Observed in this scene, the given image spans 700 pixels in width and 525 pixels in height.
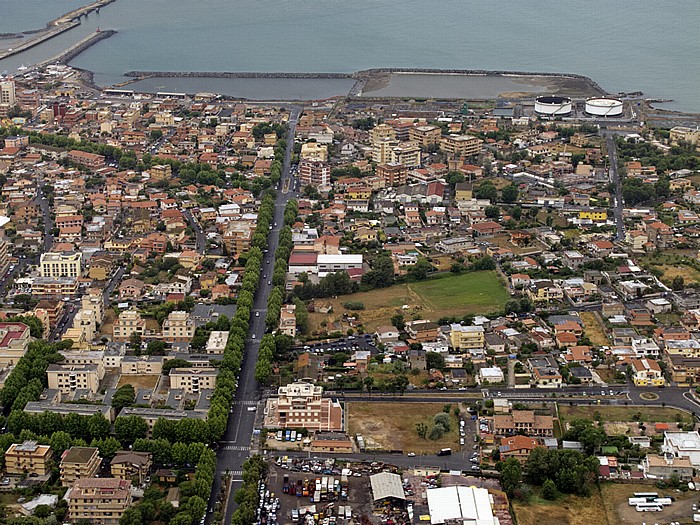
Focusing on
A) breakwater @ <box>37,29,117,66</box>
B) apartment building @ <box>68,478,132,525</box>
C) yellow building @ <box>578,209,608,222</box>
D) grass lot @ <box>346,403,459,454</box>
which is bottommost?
apartment building @ <box>68,478,132,525</box>

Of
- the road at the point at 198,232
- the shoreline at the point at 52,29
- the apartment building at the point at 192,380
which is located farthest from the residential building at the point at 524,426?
the shoreline at the point at 52,29

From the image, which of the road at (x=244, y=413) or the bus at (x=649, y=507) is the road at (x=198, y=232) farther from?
the bus at (x=649, y=507)

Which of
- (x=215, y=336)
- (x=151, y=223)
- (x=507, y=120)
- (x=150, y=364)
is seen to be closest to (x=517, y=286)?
(x=215, y=336)

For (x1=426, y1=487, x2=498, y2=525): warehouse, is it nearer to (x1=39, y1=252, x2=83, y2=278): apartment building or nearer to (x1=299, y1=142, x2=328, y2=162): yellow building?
(x1=39, y1=252, x2=83, y2=278): apartment building

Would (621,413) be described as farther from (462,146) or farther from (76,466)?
(462,146)

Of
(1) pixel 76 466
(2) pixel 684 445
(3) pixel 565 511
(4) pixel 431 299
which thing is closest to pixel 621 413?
(2) pixel 684 445

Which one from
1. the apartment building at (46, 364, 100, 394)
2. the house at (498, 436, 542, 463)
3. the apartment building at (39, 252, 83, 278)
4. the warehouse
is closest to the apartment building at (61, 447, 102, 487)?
the apartment building at (46, 364, 100, 394)
